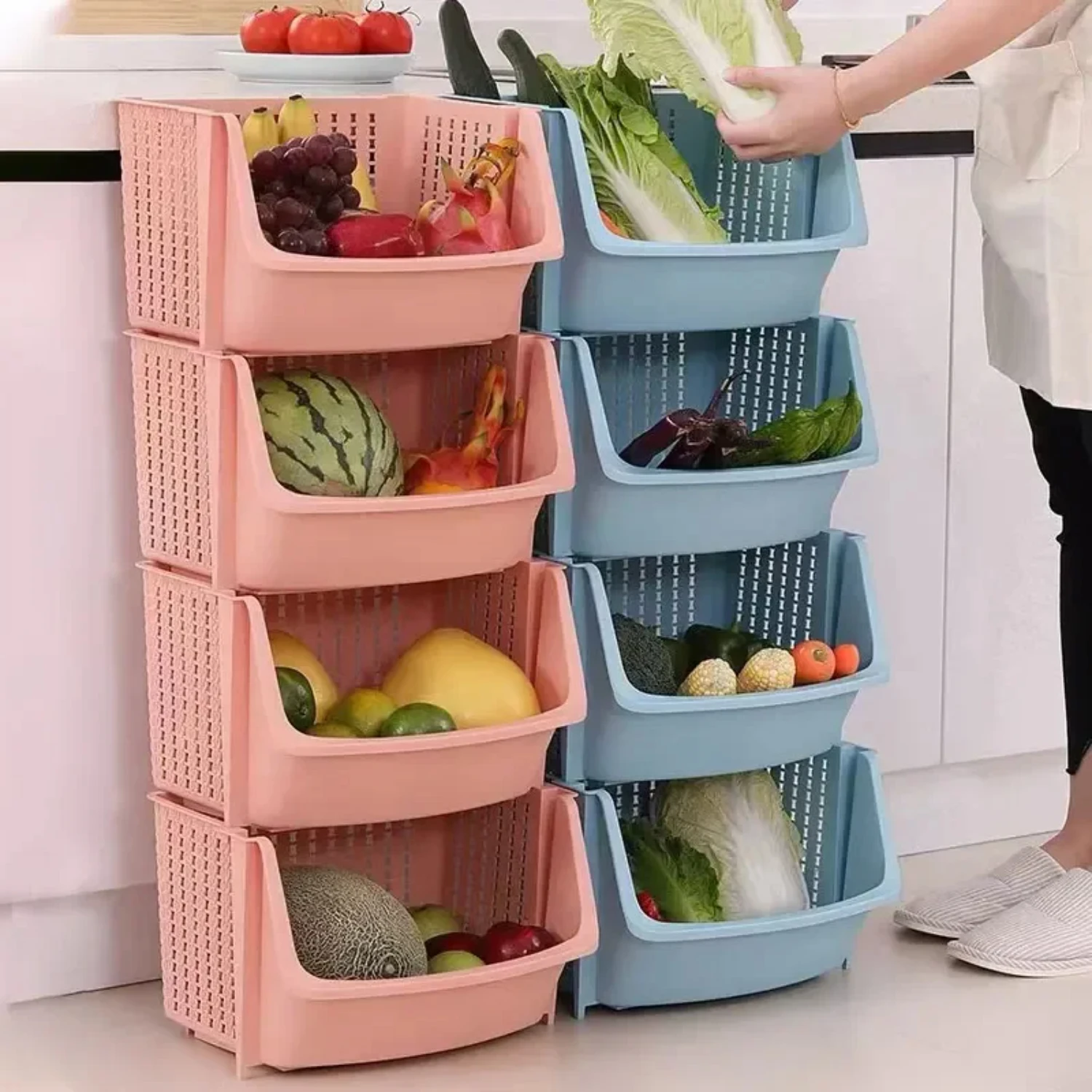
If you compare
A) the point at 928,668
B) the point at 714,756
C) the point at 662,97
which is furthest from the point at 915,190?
the point at 714,756

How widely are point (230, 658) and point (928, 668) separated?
1129 mm

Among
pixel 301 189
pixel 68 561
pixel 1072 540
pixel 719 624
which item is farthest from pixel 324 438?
pixel 1072 540

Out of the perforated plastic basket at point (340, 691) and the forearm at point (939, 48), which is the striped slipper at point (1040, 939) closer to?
the perforated plastic basket at point (340, 691)

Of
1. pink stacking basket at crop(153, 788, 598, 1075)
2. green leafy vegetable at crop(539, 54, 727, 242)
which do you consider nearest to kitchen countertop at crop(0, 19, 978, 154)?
green leafy vegetable at crop(539, 54, 727, 242)

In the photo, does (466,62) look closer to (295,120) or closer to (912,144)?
(295,120)

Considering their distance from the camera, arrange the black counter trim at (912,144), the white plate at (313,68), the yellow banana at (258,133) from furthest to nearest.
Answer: the black counter trim at (912,144)
the white plate at (313,68)
the yellow banana at (258,133)

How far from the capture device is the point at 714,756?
A: 8.02 ft

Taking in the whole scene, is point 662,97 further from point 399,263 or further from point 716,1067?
point 716,1067

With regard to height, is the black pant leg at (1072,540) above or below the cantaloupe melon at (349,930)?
above

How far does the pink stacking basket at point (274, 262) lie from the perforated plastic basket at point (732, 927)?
0.56 metres

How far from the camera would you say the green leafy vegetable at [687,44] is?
2.42 m

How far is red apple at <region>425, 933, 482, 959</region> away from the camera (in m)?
2.39

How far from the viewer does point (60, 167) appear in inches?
92.6

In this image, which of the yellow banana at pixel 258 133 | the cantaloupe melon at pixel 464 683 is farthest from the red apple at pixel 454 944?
the yellow banana at pixel 258 133
